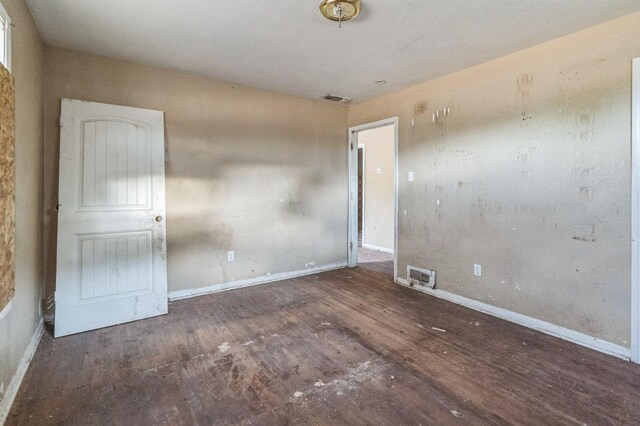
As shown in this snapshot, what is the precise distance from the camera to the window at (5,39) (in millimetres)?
1663

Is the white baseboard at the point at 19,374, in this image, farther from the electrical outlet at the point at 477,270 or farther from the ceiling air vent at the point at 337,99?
the ceiling air vent at the point at 337,99

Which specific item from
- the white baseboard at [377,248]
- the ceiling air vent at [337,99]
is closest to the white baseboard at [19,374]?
the ceiling air vent at [337,99]

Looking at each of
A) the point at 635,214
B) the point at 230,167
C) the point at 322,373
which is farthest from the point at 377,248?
the point at 322,373

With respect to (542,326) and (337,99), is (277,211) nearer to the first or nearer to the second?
(337,99)

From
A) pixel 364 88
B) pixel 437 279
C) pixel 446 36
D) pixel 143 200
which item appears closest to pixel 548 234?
pixel 437 279

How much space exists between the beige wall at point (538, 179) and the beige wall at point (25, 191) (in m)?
3.51

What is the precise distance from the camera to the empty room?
6.01 feet

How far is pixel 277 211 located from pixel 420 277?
1966 millimetres

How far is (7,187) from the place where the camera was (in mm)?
1670

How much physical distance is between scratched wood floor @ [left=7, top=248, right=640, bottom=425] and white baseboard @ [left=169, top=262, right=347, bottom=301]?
392 millimetres

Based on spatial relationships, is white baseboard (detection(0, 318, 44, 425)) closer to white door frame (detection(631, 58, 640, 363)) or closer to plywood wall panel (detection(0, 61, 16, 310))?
plywood wall panel (detection(0, 61, 16, 310))

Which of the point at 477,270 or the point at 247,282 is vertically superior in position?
the point at 477,270

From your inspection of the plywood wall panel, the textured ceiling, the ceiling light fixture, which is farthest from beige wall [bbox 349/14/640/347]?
the plywood wall panel

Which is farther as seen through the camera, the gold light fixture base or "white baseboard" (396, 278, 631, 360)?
"white baseboard" (396, 278, 631, 360)
